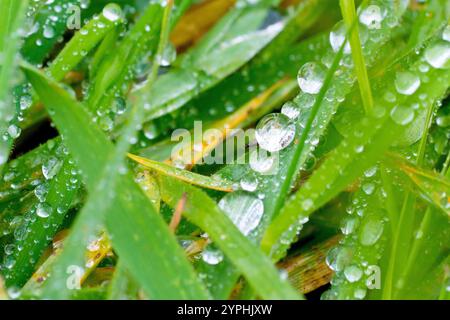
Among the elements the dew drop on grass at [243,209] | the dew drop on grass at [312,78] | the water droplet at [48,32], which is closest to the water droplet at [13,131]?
the water droplet at [48,32]

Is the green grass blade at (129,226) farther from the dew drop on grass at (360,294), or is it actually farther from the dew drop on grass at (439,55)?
the dew drop on grass at (439,55)

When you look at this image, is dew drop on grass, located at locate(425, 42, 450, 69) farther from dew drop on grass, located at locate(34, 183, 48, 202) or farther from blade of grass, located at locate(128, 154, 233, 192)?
dew drop on grass, located at locate(34, 183, 48, 202)

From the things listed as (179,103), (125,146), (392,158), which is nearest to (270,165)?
(392,158)

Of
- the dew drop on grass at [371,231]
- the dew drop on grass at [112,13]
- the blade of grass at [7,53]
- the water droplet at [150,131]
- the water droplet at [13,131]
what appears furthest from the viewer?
the water droplet at [150,131]

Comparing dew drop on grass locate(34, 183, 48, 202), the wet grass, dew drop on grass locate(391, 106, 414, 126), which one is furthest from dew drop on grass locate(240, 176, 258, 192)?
dew drop on grass locate(34, 183, 48, 202)

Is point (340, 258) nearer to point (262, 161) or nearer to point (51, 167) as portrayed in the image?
point (262, 161)
